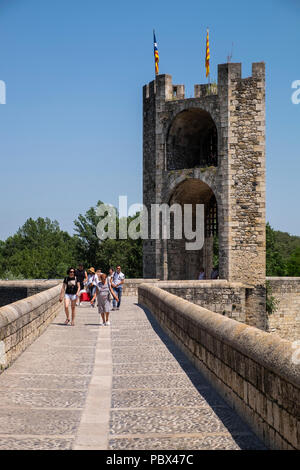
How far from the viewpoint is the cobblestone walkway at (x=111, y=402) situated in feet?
16.9

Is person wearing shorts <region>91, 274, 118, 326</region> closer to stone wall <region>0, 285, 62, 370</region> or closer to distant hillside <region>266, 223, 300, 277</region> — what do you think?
stone wall <region>0, 285, 62, 370</region>

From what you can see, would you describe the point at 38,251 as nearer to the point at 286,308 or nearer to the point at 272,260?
the point at 272,260

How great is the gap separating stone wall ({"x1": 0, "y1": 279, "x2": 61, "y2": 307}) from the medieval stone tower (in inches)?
216

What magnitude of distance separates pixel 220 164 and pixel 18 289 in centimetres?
1043

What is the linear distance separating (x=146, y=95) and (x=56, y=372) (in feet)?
73.4

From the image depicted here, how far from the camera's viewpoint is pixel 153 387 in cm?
744

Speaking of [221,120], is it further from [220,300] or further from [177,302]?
[177,302]

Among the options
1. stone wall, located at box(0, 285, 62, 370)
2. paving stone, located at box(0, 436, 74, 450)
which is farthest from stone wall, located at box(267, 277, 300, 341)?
paving stone, located at box(0, 436, 74, 450)

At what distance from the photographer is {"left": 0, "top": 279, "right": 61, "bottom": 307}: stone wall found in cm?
2552

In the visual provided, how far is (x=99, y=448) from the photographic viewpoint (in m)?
4.84

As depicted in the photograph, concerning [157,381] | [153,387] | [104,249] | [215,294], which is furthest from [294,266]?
Answer: [153,387]

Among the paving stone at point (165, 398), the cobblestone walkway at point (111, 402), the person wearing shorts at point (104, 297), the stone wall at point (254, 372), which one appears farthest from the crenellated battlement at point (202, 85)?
the paving stone at point (165, 398)

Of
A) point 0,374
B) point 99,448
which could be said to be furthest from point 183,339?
point 99,448

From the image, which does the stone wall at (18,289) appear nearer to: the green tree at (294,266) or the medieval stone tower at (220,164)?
the medieval stone tower at (220,164)
